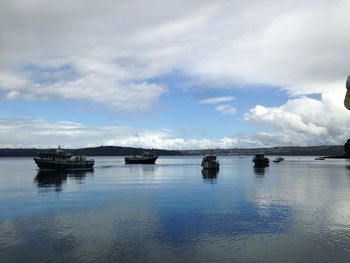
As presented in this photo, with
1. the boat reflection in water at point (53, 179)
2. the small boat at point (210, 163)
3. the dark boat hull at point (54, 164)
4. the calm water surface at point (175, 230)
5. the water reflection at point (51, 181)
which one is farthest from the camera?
the small boat at point (210, 163)

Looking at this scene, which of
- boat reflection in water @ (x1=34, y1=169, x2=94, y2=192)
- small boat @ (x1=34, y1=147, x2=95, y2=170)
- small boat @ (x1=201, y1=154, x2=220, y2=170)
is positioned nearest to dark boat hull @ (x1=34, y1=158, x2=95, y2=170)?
small boat @ (x1=34, y1=147, x2=95, y2=170)

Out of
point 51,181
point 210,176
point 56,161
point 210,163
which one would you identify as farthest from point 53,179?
point 210,163

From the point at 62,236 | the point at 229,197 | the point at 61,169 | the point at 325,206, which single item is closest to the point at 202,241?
the point at 62,236

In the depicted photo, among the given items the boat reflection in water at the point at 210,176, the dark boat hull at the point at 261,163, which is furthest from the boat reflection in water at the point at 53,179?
the dark boat hull at the point at 261,163

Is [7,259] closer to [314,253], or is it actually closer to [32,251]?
[32,251]

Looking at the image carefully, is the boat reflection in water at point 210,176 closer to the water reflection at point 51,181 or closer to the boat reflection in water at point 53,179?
the boat reflection in water at point 53,179

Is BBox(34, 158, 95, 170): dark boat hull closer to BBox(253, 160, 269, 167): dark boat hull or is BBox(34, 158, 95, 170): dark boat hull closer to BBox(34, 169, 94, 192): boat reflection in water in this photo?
BBox(34, 169, 94, 192): boat reflection in water

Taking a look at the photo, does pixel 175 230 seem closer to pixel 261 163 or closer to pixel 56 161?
pixel 56 161

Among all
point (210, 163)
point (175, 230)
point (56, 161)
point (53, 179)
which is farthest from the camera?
point (210, 163)

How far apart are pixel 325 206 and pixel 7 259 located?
41251 millimetres

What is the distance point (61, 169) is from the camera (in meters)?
148

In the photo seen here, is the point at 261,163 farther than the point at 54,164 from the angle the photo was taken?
Yes

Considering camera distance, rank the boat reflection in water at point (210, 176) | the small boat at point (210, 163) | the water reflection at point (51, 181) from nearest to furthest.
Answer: the water reflection at point (51, 181)
the boat reflection in water at point (210, 176)
the small boat at point (210, 163)

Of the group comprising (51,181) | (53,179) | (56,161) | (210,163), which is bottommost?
(51,181)
